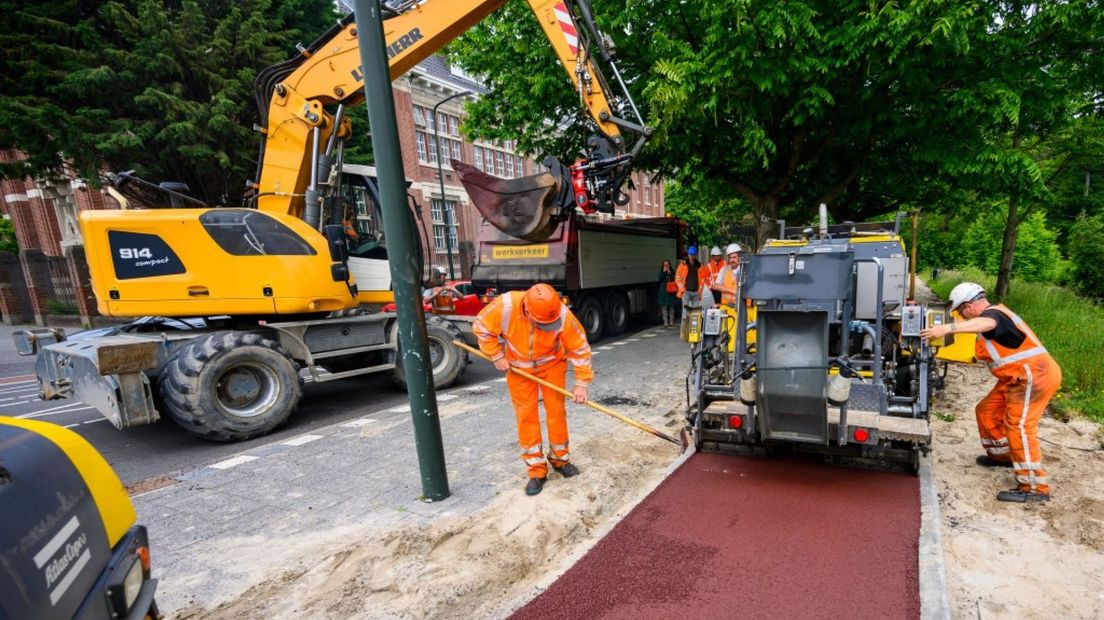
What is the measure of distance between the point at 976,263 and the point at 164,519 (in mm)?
34290

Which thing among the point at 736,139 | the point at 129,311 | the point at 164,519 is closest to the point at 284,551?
the point at 164,519

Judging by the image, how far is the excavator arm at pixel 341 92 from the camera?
602cm

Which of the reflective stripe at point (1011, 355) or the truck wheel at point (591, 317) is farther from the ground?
the reflective stripe at point (1011, 355)

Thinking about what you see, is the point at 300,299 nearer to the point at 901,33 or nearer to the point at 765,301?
the point at 765,301

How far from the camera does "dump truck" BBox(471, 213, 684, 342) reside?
33.1 feet

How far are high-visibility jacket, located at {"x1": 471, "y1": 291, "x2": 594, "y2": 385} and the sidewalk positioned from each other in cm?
97

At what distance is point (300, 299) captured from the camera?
5.84 metres

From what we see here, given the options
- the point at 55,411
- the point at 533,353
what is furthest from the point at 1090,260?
the point at 55,411

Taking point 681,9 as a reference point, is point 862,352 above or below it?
below

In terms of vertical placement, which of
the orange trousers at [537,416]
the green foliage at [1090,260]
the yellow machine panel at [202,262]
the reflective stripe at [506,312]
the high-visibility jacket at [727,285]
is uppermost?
the yellow machine panel at [202,262]

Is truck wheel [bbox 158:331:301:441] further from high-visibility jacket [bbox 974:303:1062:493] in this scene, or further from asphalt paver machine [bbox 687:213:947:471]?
high-visibility jacket [bbox 974:303:1062:493]

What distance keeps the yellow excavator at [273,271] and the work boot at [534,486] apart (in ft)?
10.2

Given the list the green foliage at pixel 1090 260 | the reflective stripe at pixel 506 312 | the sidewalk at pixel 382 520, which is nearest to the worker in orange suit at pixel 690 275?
the sidewalk at pixel 382 520

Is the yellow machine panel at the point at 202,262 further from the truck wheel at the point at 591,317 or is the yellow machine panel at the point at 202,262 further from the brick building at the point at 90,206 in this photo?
the truck wheel at the point at 591,317
